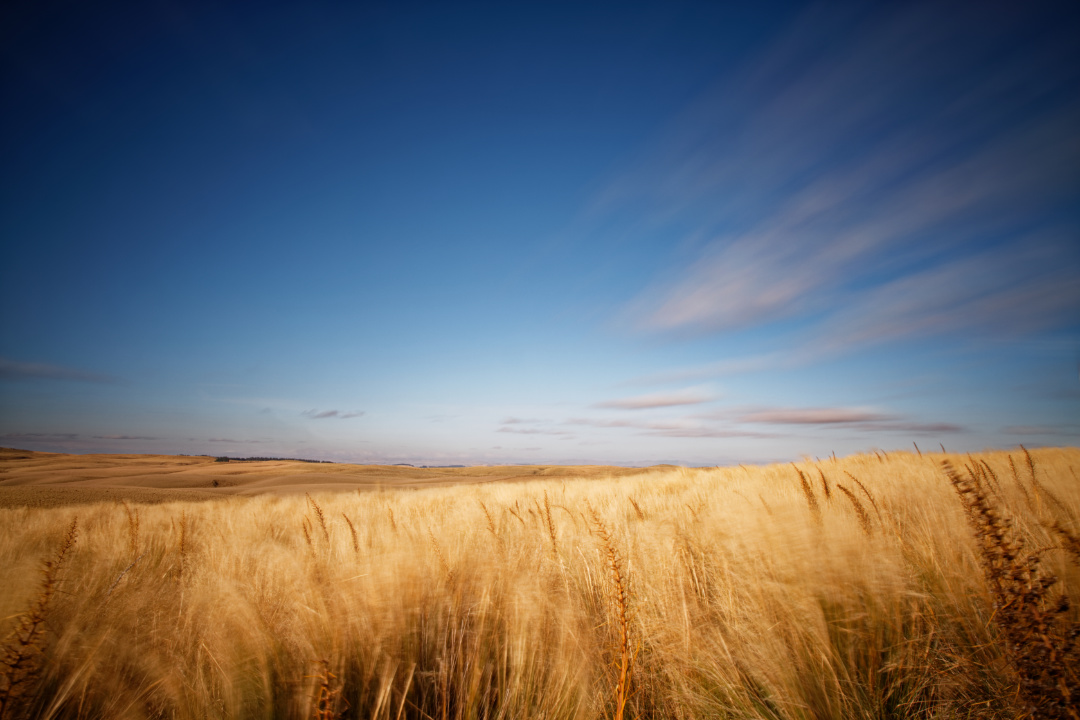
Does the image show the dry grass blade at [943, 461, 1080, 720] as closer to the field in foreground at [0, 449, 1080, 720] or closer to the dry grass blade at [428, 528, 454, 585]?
the field in foreground at [0, 449, 1080, 720]

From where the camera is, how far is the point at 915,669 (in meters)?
1.72

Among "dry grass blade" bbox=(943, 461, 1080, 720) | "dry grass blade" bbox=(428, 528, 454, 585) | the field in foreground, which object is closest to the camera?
"dry grass blade" bbox=(943, 461, 1080, 720)

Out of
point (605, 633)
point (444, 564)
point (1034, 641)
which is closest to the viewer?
point (1034, 641)

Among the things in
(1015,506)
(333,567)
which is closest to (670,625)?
(333,567)

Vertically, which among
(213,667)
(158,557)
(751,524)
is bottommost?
(158,557)

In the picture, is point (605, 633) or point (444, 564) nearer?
point (605, 633)

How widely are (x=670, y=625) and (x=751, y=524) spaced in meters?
0.98

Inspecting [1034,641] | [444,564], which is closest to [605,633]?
[444,564]

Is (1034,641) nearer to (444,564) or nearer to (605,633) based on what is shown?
(605,633)

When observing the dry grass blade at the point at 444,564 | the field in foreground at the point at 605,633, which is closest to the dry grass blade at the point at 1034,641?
the field in foreground at the point at 605,633

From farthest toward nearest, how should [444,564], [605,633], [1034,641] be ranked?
[444,564]
[605,633]
[1034,641]

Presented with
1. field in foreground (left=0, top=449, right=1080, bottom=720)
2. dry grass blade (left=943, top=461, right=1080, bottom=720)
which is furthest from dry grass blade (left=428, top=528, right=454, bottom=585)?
dry grass blade (left=943, top=461, right=1080, bottom=720)

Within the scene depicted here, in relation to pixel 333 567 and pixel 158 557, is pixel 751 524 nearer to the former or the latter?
pixel 333 567

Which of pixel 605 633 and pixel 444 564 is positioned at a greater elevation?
pixel 444 564
